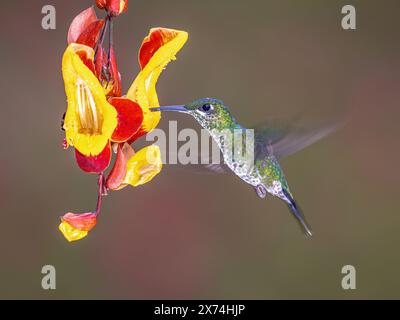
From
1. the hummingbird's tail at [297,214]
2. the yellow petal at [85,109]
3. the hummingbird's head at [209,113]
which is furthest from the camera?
the hummingbird's tail at [297,214]

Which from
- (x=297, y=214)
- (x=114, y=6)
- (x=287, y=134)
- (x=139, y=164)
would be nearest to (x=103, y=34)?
(x=114, y=6)

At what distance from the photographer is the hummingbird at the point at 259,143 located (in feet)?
2.19

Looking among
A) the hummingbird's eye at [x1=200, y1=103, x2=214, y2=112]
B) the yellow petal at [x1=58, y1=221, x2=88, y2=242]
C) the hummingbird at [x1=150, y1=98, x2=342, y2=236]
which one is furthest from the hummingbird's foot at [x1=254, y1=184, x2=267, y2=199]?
the yellow petal at [x1=58, y1=221, x2=88, y2=242]

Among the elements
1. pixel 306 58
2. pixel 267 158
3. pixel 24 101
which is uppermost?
pixel 306 58

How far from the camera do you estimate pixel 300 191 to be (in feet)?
4.98

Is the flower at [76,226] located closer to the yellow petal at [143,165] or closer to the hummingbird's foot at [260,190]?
the yellow petal at [143,165]

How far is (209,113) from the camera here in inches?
26.2

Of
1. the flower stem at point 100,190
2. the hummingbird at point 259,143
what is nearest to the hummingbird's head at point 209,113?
the hummingbird at point 259,143

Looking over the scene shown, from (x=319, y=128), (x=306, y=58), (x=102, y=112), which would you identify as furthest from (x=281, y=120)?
(x=306, y=58)

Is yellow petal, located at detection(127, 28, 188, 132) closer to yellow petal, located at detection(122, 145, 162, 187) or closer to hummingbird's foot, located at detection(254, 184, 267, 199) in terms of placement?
yellow petal, located at detection(122, 145, 162, 187)

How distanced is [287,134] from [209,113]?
0.11 m

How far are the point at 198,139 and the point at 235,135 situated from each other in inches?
2.4

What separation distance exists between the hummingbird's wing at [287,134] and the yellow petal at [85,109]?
21 cm

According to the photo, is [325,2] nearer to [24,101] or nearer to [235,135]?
[24,101]
